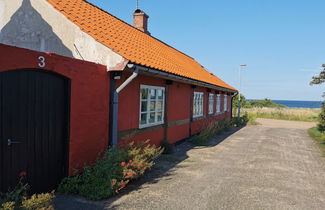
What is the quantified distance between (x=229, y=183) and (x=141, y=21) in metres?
10.8

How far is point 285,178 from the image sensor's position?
261 inches

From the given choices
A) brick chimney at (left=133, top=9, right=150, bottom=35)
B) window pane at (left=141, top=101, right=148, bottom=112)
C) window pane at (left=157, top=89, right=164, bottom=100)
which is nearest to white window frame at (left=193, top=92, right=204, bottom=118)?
window pane at (left=157, top=89, right=164, bottom=100)

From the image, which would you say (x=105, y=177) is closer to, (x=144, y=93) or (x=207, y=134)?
(x=144, y=93)

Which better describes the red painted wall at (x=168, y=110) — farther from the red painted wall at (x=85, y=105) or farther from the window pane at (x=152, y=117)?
the red painted wall at (x=85, y=105)

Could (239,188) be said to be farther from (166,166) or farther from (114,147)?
(114,147)

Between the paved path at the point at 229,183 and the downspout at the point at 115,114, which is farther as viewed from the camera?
the downspout at the point at 115,114

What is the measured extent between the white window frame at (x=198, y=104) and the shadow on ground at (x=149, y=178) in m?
2.53

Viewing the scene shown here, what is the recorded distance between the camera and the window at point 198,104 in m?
12.8

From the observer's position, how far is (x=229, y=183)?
602cm

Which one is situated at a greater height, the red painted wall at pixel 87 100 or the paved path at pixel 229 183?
the red painted wall at pixel 87 100

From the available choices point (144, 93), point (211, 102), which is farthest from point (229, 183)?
point (211, 102)

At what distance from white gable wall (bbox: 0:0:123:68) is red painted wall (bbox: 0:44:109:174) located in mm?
544

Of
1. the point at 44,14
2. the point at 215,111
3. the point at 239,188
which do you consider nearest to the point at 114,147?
the point at 239,188

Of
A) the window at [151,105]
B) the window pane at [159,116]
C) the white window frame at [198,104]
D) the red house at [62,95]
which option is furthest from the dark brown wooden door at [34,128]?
the white window frame at [198,104]
